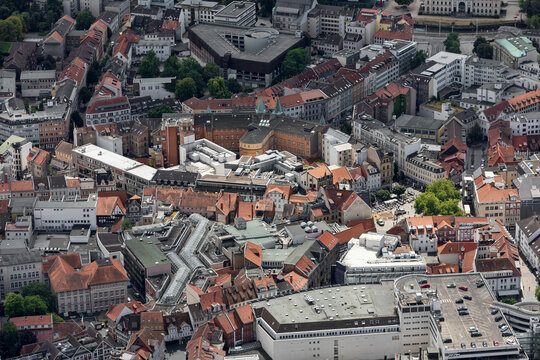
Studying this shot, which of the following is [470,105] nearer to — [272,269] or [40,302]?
[272,269]

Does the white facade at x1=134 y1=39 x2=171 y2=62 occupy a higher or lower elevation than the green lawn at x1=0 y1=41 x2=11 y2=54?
higher

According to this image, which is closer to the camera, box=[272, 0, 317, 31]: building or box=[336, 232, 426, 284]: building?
box=[336, 232, 426, 284]: building

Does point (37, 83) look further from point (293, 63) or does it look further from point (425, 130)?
point (425, 130)

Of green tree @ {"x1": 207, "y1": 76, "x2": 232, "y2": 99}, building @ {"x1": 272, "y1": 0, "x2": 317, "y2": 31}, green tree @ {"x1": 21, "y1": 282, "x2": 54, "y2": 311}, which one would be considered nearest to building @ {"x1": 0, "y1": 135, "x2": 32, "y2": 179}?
green tree @ {"x1": 207, "y1": 76, "x2": 232, "y2": 99}

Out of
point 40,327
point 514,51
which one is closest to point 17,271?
point 40,327

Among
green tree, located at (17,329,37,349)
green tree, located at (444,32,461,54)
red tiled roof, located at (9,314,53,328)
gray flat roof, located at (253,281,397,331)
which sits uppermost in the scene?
green tree, located at (444,32,461,54)

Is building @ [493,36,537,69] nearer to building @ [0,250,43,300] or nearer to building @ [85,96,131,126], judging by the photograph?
building @ [85,96,131,126]

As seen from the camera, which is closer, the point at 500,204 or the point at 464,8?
the point at 500,204

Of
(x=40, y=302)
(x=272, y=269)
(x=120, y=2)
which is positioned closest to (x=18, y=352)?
(x=40, y=302)
